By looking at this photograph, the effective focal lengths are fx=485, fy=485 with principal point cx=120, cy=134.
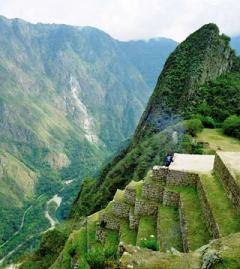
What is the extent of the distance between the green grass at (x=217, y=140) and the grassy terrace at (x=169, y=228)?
100ft

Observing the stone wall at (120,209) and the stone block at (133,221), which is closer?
the stone block at (133,221)

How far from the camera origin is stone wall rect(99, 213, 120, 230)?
31.2 m

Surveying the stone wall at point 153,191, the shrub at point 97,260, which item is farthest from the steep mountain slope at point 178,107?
the shrub at point 97,260

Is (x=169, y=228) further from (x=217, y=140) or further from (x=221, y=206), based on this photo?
(x=217, y=140)

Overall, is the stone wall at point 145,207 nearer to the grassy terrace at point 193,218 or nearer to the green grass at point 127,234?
the green grass at point 127,234

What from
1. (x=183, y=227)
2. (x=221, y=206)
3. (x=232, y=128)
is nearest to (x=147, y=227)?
(x=183, y=227)

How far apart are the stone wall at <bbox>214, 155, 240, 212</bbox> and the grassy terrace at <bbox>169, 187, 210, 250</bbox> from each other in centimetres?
176

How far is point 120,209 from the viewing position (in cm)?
3139

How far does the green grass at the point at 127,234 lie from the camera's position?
89.8ft

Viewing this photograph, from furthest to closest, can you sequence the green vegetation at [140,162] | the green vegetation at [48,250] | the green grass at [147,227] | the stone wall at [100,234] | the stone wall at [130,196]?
the green vegetation at [140,162], the green vegetation at [48,250], the stone wall at [130,196], the stone wall at [100,234], the green grass at [147,227]

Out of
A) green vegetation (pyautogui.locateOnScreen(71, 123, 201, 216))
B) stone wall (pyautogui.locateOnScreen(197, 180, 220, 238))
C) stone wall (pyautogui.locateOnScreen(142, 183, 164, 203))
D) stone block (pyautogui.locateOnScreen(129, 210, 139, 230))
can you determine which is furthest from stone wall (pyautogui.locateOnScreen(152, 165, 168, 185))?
green vegetation (pyautogui.locateOnScreen(71, 123, 201, 216))

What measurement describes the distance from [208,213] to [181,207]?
269 cm

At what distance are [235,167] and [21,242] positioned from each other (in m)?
179

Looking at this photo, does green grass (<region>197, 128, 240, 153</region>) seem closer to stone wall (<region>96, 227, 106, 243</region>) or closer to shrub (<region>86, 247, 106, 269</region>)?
stone wall (<region>96, 227, 106, 243</region>)
